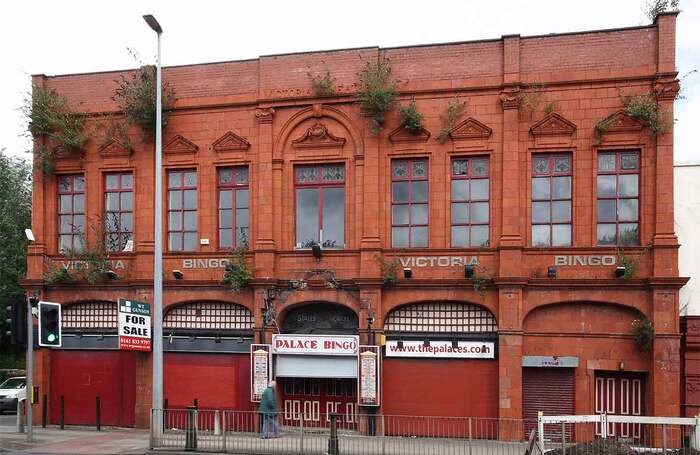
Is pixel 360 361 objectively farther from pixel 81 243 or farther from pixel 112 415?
pixel 81 243

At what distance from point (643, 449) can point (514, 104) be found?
9554mm

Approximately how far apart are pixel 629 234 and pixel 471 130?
521cm

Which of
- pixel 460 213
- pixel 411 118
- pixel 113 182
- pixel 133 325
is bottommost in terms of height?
pixel 133 325

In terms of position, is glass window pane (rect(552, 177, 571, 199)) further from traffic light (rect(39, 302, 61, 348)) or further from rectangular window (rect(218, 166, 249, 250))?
traffic light (rect(39, 302, 61, 348))

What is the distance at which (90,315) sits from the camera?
908 inches

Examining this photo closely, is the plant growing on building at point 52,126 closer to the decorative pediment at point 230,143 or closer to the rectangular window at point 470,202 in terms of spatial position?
the decorative pediment at point 230,143

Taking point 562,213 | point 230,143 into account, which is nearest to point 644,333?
point 562,213

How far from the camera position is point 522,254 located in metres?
19.6

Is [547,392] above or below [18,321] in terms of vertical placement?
below

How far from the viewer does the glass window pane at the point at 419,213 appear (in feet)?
68.0

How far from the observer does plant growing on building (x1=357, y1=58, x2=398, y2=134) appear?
2019 cm

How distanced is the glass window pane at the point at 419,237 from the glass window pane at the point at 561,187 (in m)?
3.78

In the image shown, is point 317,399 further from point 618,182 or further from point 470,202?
point 618,182

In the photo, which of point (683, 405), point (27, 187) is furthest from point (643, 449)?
point (27, 187)
